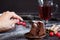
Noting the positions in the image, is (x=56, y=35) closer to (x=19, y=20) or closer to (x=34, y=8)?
(x=19, y=20)

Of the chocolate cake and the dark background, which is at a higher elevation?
the dark background

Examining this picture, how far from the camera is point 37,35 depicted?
74 cm

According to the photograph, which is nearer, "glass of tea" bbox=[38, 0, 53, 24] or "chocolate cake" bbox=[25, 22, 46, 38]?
"chocolate cake" bbox=[25, 22, 46, 38]

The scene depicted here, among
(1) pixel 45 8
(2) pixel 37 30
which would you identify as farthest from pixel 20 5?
(2) pixel 37 30

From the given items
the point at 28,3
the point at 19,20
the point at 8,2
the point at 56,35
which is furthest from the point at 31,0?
the point at 56,35

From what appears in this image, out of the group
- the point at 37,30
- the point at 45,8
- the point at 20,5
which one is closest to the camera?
the point at 37,30

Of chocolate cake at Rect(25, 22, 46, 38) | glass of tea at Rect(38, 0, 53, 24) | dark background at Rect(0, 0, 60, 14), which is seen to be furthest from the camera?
dark background at Rect(0, 0, 60, 14)

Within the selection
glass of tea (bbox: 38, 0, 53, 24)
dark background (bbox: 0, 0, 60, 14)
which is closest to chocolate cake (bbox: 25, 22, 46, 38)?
glass of tea (bbox: 38, 0, 53, 24)

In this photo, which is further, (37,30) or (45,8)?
(45,8)

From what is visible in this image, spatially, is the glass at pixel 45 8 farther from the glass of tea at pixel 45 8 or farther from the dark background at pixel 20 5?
the dark background at pixel 20 5

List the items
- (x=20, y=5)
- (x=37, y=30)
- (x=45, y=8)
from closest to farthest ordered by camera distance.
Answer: (x=37, y=30) < (x=45, y=8) < (x=20, y=5)

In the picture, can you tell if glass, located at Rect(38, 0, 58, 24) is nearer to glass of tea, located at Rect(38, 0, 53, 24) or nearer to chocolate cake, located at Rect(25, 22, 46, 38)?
glass of tea, located at Rect(38, 0, 53, 24)

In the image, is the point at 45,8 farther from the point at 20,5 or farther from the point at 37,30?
the point at 20,5

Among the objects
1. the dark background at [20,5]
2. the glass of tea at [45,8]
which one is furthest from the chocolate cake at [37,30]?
the dark background at [20,5]
